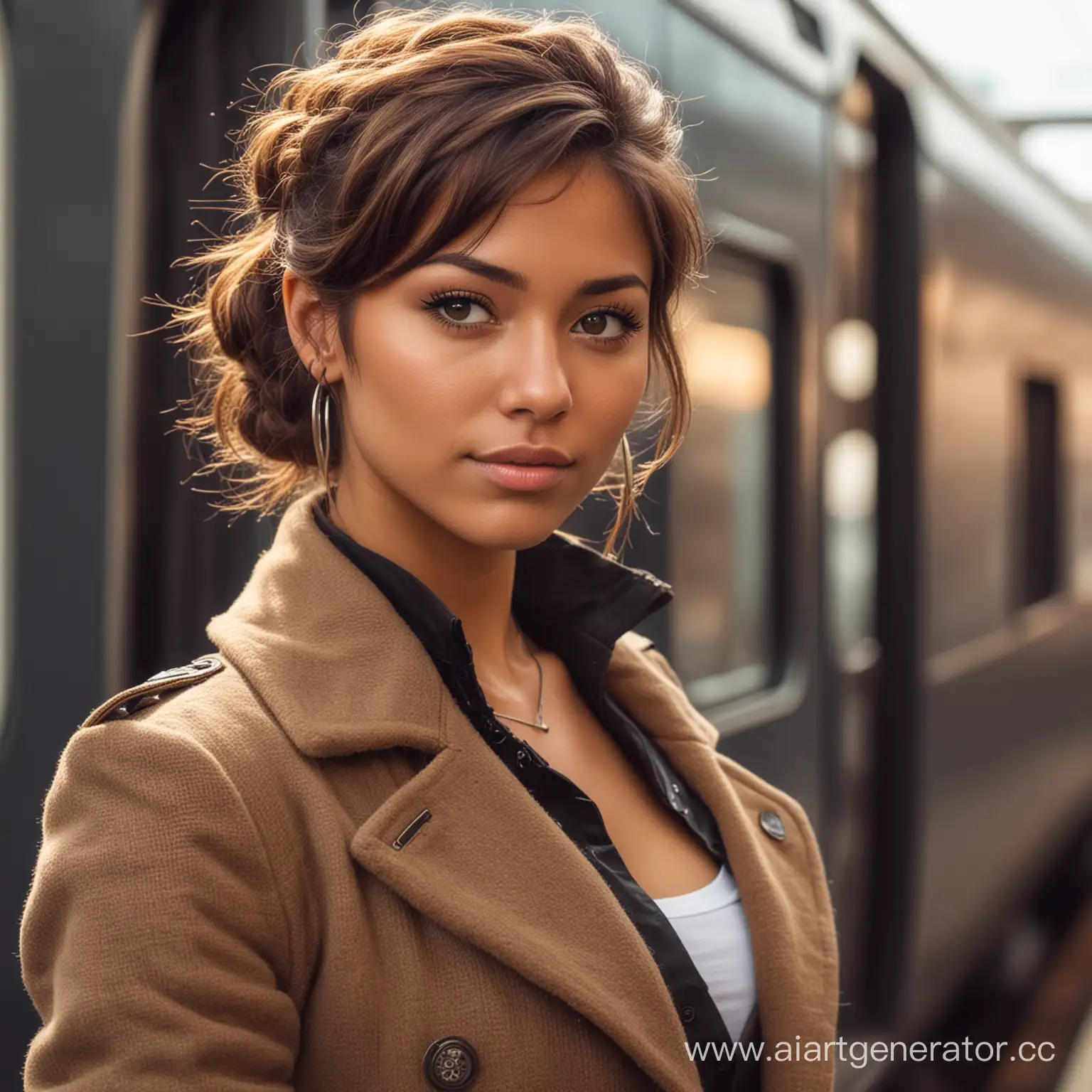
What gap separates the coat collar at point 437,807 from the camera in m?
1.24

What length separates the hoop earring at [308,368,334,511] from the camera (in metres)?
1.47

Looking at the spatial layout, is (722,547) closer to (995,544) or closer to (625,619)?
(625,619)

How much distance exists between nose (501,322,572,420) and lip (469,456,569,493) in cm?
5

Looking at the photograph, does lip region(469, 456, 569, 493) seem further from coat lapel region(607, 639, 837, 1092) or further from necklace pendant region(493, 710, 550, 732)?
coat lapel region(607, 639, 837, 1092)

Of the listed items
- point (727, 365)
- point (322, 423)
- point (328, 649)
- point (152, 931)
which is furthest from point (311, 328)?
point (727, 365)

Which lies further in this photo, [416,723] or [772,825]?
[772,825]

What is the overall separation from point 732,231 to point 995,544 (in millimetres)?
1905

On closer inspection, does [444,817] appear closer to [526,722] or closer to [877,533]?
[526,722]

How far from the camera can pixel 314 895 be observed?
47.2 inches

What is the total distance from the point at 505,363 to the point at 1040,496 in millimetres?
4019

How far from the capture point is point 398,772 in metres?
1.32

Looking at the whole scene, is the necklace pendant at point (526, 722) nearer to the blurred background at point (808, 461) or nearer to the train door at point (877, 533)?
the blurred background at point (808, 461)

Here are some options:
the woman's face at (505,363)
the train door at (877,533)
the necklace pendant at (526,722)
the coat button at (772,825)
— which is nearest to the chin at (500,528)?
the woman's face at (505,363)

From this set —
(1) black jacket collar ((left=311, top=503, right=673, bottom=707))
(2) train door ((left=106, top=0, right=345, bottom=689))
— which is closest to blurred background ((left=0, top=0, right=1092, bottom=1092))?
(2) train door ((left=106, top=0, right=345, bottom=689))
